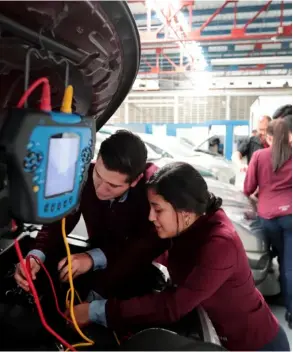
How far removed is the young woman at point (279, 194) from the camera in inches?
92.3

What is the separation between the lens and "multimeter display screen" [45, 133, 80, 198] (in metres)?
0.60

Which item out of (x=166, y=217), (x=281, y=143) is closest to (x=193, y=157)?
(x=281, y=143)

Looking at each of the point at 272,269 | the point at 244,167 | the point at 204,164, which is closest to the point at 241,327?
the point at 272,269

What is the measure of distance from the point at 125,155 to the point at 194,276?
40 centimetres

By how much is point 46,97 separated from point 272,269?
237 centimetres

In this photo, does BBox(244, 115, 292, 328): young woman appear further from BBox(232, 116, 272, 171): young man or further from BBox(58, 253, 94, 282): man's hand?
BBox(58, 253, 94, 282): man's hand

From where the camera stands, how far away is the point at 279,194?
2422mm

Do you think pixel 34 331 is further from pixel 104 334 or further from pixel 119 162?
pixel 119 162

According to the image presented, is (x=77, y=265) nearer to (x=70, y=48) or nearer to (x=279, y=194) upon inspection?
(x=70, y=48)

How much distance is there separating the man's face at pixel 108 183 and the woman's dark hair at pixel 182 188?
13 centimetres

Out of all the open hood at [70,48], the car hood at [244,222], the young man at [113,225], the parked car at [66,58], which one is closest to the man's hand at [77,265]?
the young man at [113,225]

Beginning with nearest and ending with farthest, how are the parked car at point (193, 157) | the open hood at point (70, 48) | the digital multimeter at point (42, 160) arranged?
the digital multimeter at point (42, 160) < the open hood at point (70, 48) < the parked car at point (193, 157)

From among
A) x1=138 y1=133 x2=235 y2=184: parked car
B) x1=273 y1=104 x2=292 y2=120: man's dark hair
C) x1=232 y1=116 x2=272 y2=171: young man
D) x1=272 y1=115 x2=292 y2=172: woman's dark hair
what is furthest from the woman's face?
x1=138 y1=133 x2=235 y2=184: parked car

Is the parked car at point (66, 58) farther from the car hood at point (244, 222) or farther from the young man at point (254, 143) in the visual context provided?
the young man at point (254, 143)
